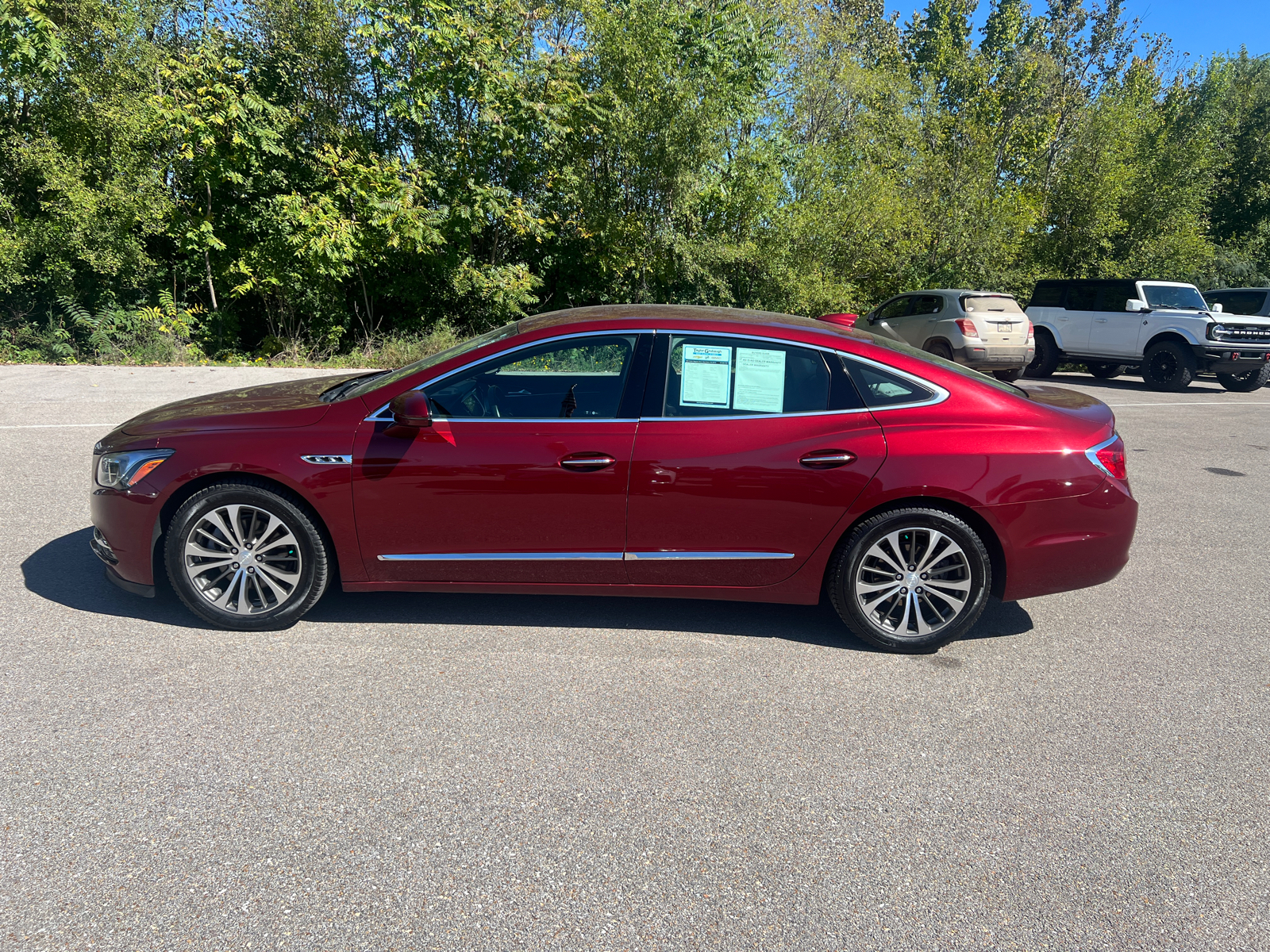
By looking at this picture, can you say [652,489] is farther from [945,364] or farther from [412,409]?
[945,364]

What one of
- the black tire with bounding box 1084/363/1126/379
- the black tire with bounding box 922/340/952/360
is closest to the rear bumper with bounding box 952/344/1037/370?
the black tire with bounding box 922/340/952/360

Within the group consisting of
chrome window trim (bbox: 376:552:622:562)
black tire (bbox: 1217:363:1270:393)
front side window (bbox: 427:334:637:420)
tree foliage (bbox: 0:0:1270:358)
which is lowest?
black tire (bbox: 1217:363:1270:393)

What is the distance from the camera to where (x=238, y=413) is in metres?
4.28

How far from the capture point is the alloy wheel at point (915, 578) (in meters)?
4.15

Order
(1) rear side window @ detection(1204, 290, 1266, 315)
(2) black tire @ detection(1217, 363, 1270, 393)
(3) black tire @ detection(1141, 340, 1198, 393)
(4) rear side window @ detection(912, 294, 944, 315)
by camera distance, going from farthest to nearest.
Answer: (1) rear side window @ detection(1204, 290, 1266, 315), (2) black tire @ detection(1217, 363, 1270, 393), (3) black tire @ detection(1141, 340, 1198, 393), (4) rear side window @ detection(912, 294, 944, 315)

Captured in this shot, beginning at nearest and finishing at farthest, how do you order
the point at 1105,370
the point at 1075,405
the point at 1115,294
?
the point at 1075,405 < the point at 1115,294 < the point at 1105,370

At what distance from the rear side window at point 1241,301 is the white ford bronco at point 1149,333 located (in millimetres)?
1077

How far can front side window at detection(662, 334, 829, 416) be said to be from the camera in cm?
418

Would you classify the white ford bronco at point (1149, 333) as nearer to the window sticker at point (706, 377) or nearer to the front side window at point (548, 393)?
the window sticker at point (706, 377)

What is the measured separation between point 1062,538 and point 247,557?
13.0 feet

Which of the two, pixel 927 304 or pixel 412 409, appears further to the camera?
pixel 927 304

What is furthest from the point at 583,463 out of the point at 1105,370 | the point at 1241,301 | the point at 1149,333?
the point at 1241,301

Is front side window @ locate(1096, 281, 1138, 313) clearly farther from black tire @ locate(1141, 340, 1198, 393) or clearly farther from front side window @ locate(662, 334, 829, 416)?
front side window @ locate(662, 334, 829, 416)

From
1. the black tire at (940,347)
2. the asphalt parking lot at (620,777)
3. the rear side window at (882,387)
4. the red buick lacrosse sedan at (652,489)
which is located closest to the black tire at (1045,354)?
the black tire at (940,347)
